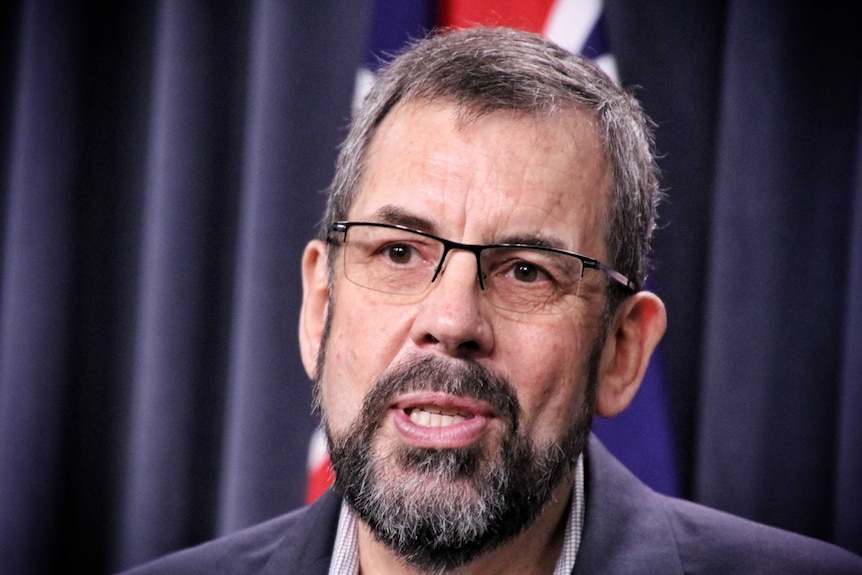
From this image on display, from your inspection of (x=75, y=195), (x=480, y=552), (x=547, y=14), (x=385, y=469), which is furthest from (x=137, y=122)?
(x=480, y=552)

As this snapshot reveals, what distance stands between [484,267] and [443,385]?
20 cm

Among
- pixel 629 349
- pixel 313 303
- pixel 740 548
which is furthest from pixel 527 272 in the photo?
pixel 740 548

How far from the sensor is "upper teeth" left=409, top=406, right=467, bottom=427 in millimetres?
1366

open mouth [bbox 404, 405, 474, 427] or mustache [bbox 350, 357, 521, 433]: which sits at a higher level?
mustache [bbox 350, 357, 521, 433]

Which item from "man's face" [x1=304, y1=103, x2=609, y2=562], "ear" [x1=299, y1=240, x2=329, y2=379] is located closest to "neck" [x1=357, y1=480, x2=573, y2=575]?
"man's face" [x1=304, y1=103, x2=609, y2=562]

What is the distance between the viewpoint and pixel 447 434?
1.36 meters

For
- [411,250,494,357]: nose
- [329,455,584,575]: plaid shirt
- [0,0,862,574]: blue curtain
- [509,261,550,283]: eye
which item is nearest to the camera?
[411,250,494,357]: nose

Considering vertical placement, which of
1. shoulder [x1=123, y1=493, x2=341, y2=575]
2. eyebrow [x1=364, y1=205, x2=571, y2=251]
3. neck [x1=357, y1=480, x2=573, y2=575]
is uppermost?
eyebrow [x1=364, y1=205, x2=571, y2=251]

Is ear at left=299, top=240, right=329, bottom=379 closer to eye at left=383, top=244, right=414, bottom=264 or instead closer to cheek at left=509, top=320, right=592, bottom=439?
eye at left=383, top=244, right=414, bottom=264

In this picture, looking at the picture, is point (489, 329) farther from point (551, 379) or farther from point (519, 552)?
point (519, 552)

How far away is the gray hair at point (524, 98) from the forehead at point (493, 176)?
26mm

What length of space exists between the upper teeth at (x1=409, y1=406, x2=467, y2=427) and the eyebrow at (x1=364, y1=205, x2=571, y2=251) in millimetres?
280

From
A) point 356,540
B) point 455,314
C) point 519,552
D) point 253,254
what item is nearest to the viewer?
point 455,314

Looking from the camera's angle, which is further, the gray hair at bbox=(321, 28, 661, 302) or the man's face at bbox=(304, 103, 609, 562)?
the gray hair at bbox=(321, 28, 661, 302)
